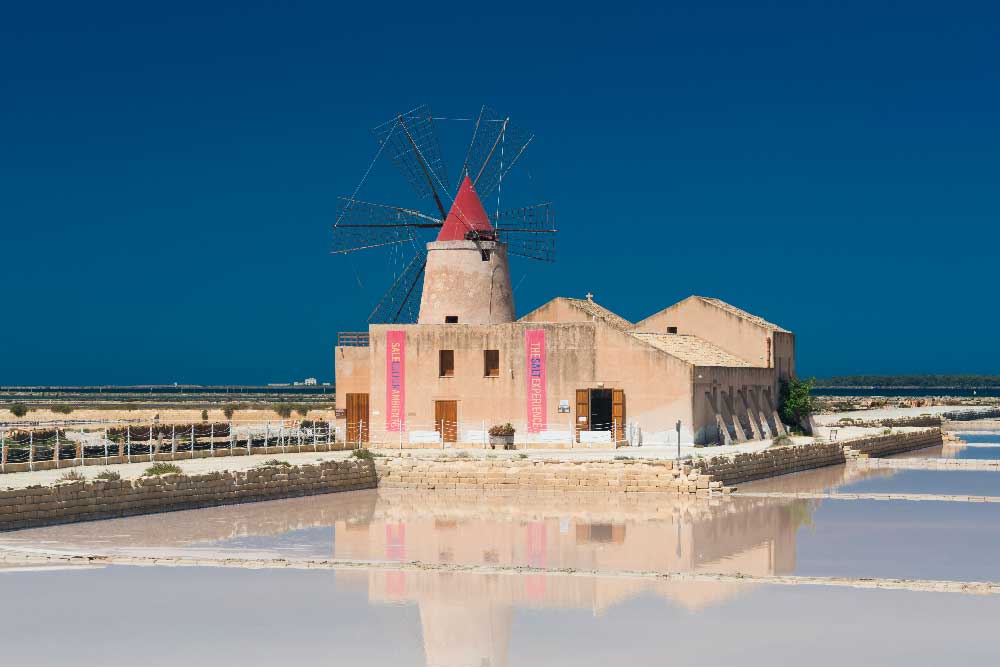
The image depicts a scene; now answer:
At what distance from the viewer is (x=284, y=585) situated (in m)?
11.6

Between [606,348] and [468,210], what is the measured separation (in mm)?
4190

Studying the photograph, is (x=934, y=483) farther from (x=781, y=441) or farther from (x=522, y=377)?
(x=522, y=377)

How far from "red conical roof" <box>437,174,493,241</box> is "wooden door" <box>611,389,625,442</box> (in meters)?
4.26

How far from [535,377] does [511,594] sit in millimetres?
12978

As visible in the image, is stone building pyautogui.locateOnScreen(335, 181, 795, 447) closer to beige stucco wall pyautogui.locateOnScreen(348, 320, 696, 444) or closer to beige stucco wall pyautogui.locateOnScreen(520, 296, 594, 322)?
beige stucco wall pyautogui.locateOnScreen(348, 320, 696, 444)

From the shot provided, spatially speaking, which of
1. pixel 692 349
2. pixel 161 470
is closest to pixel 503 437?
pixel 692 349

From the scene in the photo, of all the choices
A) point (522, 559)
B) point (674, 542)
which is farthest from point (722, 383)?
point (522, 559)

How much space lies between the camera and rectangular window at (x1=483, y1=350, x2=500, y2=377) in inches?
958

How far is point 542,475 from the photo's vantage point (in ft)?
65.4

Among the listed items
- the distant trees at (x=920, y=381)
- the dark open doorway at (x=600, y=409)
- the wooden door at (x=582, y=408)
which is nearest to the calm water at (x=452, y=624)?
the wooden door at (x=582, y=408)

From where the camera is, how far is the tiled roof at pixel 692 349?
2470 cm

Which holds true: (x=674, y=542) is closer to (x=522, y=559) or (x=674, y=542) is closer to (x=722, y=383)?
(x=522, y=559)

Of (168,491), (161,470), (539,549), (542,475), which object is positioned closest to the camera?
(539,549)

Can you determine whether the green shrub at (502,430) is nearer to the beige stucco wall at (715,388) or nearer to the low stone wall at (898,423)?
the beige stucco wall at (715,388)
